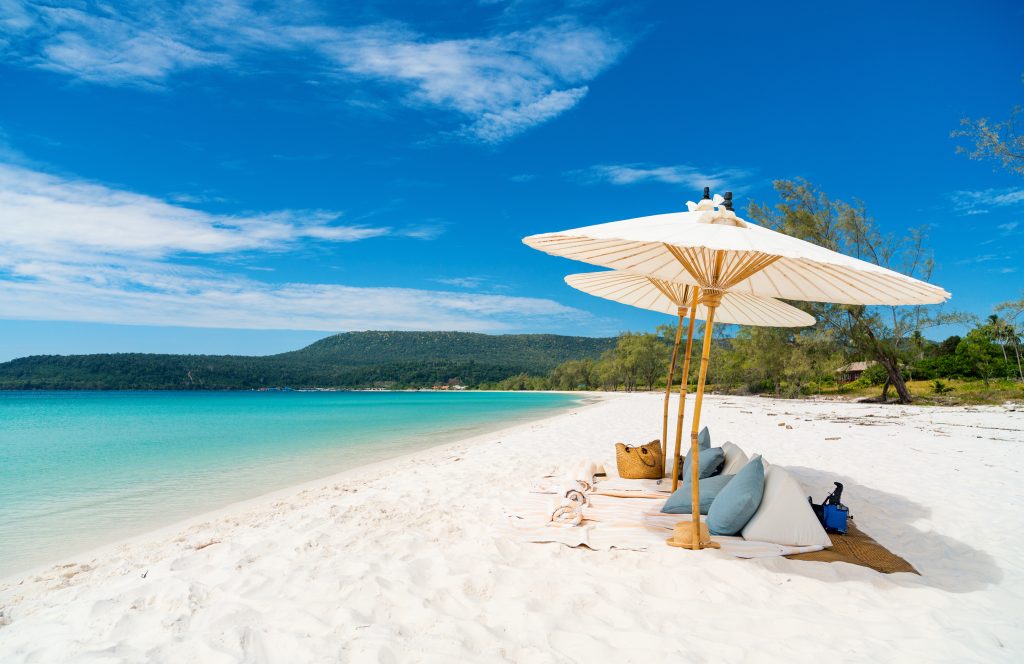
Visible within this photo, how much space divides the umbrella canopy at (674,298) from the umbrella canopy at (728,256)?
784 mm

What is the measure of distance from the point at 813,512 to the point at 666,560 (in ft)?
4.36

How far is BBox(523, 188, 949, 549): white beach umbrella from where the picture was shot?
3578 millimetres

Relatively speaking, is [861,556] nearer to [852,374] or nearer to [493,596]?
[493,596]

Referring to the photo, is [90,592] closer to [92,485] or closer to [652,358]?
[92,485]

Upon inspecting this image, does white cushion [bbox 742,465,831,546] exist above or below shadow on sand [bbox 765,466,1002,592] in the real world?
above

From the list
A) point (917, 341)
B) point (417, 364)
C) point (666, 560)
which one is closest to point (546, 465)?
point (666, 560)

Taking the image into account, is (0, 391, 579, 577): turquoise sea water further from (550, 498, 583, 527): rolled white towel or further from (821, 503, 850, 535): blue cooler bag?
(821, 503, 850, 535): blue cooler bag

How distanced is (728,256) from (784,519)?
7.07 ft

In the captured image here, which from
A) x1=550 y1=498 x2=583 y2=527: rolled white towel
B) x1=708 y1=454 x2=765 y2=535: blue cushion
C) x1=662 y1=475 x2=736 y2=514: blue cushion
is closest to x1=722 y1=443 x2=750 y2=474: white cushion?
x1=662 y1=475 x2=736 y2=514: blue cushion

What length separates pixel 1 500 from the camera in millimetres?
8656

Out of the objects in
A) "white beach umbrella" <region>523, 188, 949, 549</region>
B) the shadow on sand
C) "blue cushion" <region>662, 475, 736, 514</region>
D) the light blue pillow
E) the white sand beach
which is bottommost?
the white sand beach

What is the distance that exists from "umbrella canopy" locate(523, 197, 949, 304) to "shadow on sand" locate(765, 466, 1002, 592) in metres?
1.99

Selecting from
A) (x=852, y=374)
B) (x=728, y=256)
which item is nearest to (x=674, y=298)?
(x=728, y=256)

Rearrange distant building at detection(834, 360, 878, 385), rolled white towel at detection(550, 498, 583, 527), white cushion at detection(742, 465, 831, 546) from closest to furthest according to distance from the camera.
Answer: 1. white cushion at detection(742, 465, 831, 546)
2. rolled white towel at detection(550, 498, 583, 527)
3. distant building at detection(834, 360, 878, 385)
